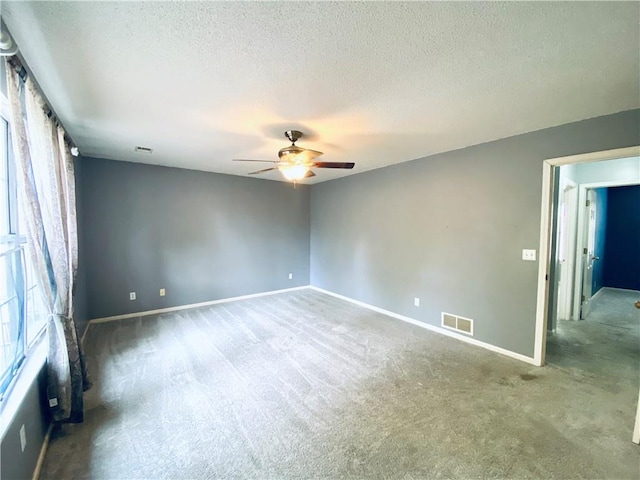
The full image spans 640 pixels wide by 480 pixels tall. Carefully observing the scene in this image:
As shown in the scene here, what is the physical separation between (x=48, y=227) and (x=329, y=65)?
2262 millimetres

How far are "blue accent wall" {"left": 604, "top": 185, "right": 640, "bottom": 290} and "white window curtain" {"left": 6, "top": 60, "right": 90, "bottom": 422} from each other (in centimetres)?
950

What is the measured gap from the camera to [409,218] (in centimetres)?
401

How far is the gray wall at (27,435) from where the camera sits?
121 centimetres

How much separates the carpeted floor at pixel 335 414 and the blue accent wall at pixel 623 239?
211 inches

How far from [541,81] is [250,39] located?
1949mm

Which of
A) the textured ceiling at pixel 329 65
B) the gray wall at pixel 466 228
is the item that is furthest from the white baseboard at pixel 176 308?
the textured ceiling at pixel 329 65

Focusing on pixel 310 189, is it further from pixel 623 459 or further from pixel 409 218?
pixel 623 459

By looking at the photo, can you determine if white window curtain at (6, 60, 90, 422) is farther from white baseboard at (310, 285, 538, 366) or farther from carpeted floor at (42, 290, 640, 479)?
white baseboard at (310, 285, 538, 366)

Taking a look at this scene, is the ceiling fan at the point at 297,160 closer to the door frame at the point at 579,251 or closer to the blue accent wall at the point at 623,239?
the door frame at the point at 579,251

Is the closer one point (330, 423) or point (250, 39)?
point (250, 39)

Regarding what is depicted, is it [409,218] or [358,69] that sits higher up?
[358,69]

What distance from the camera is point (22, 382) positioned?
5.23ft

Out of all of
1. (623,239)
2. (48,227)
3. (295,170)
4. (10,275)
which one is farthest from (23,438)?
(623,239)

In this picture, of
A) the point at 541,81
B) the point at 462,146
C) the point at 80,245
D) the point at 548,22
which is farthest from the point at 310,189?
the point at 548,22
